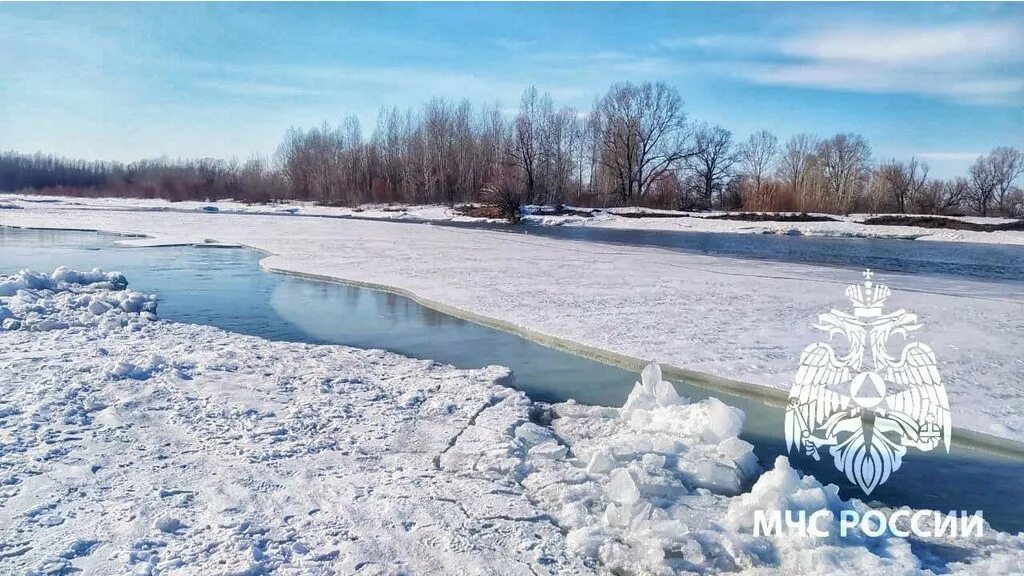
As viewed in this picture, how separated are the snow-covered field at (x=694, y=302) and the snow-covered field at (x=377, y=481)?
173 cm

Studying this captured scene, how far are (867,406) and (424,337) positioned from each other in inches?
174

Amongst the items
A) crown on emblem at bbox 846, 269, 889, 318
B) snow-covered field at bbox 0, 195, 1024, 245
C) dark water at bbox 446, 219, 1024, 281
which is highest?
snow-covered field at bbox 0, 195, 1024, 245

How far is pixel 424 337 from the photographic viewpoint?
750 centimetres

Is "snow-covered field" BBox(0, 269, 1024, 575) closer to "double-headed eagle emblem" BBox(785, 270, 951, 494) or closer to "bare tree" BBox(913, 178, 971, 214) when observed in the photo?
"double-headed eagle emblem" BBox(785, 270, 951, 494)

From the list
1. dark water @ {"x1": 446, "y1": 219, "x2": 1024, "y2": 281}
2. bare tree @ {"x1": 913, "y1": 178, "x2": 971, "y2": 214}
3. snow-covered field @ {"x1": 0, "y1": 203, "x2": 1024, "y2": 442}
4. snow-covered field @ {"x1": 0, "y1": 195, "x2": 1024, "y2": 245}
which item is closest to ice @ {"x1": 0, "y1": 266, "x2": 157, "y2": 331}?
snow-covered field @ {"x1": 0, "y1": 203, "x2": 1024, "y2": 442}

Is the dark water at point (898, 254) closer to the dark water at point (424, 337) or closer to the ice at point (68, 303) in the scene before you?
the dark water at point (424, 337)

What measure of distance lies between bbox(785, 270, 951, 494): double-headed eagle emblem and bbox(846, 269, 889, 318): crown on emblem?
68cm

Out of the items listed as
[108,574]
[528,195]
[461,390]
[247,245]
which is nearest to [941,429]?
[461,390]

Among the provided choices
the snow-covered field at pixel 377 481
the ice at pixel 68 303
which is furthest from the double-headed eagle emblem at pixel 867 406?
the ice at pixel 68 303

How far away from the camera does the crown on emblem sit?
289 inches

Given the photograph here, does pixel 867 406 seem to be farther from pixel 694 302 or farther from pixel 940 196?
pixel 940 196

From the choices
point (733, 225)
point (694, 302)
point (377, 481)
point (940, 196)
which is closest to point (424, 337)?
point (694, 302)

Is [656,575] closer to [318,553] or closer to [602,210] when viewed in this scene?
[318,553]

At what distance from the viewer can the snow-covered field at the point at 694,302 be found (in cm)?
575
